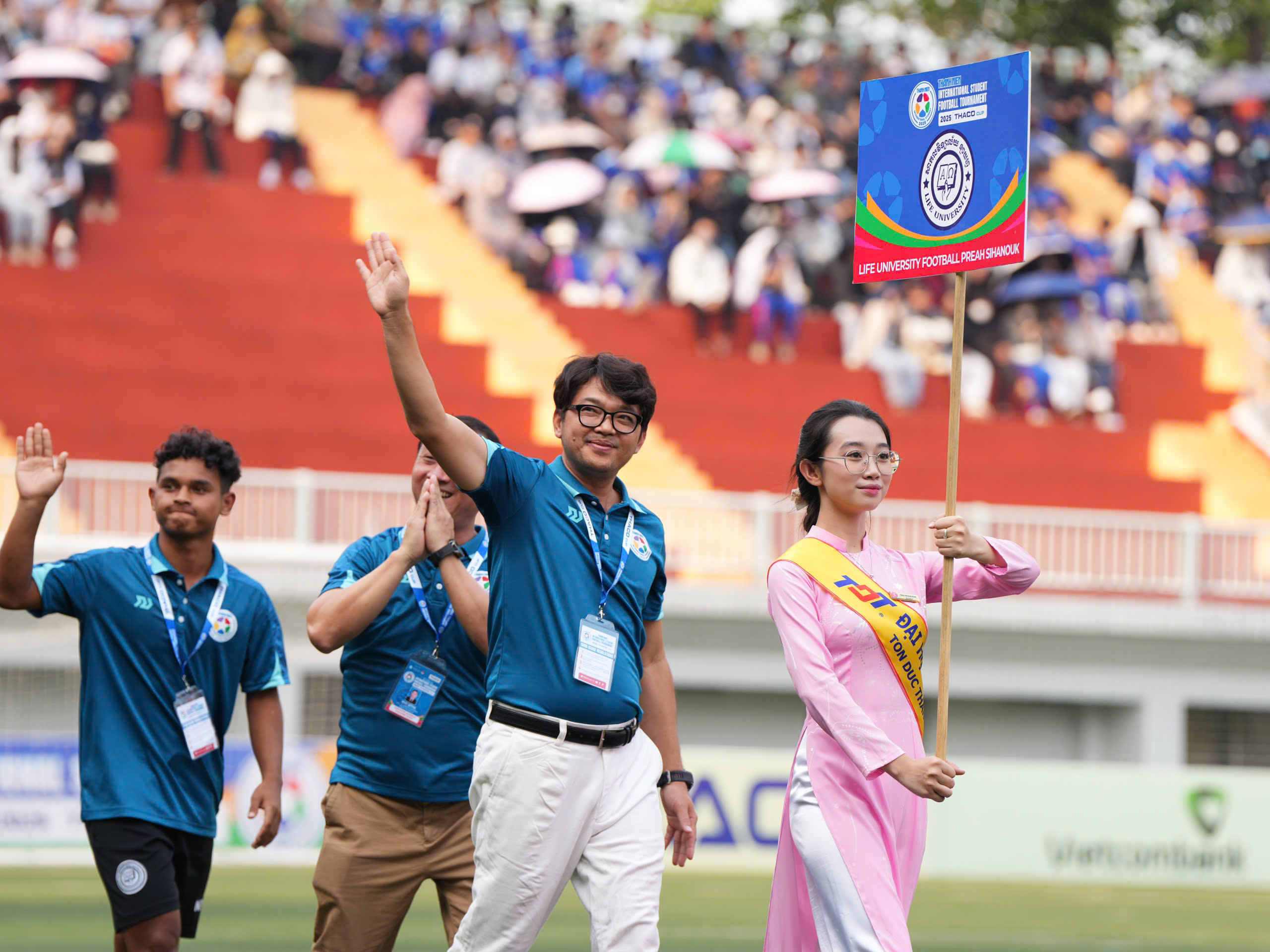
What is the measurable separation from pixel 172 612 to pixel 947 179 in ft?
9.52

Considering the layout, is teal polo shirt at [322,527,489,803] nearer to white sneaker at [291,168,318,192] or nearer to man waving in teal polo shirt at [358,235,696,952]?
man waving in teal polo shirt at [358,235,696,952]

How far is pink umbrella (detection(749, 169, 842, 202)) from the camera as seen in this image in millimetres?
23375

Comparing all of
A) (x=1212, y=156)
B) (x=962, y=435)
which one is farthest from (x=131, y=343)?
(x=1212, y=156)

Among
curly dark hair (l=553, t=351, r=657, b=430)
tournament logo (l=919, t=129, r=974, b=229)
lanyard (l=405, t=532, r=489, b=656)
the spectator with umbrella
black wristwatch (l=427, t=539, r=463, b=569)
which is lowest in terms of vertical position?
lanyard (l=405, t=532, r=489, b=656)

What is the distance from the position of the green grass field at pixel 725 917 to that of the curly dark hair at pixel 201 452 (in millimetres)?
4911

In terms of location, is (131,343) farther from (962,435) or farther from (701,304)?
(962,435)

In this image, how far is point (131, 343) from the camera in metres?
21.3

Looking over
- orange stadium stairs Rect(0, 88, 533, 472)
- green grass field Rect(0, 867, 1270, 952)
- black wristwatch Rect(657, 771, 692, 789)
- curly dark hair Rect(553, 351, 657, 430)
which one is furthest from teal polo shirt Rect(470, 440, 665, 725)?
orange stadium stairs Rect(0, 88, 533, 472)

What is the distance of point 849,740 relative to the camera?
546 cm

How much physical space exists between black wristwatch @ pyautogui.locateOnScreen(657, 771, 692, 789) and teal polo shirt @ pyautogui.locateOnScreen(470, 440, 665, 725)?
41 centimetres

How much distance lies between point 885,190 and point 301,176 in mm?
18639

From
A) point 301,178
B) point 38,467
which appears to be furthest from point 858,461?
point 301,178

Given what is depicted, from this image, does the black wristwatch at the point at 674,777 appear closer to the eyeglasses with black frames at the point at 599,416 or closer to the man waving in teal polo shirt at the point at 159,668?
the eyeglasses with black frames at the point at 599,416

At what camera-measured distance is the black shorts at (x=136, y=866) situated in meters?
6.26
